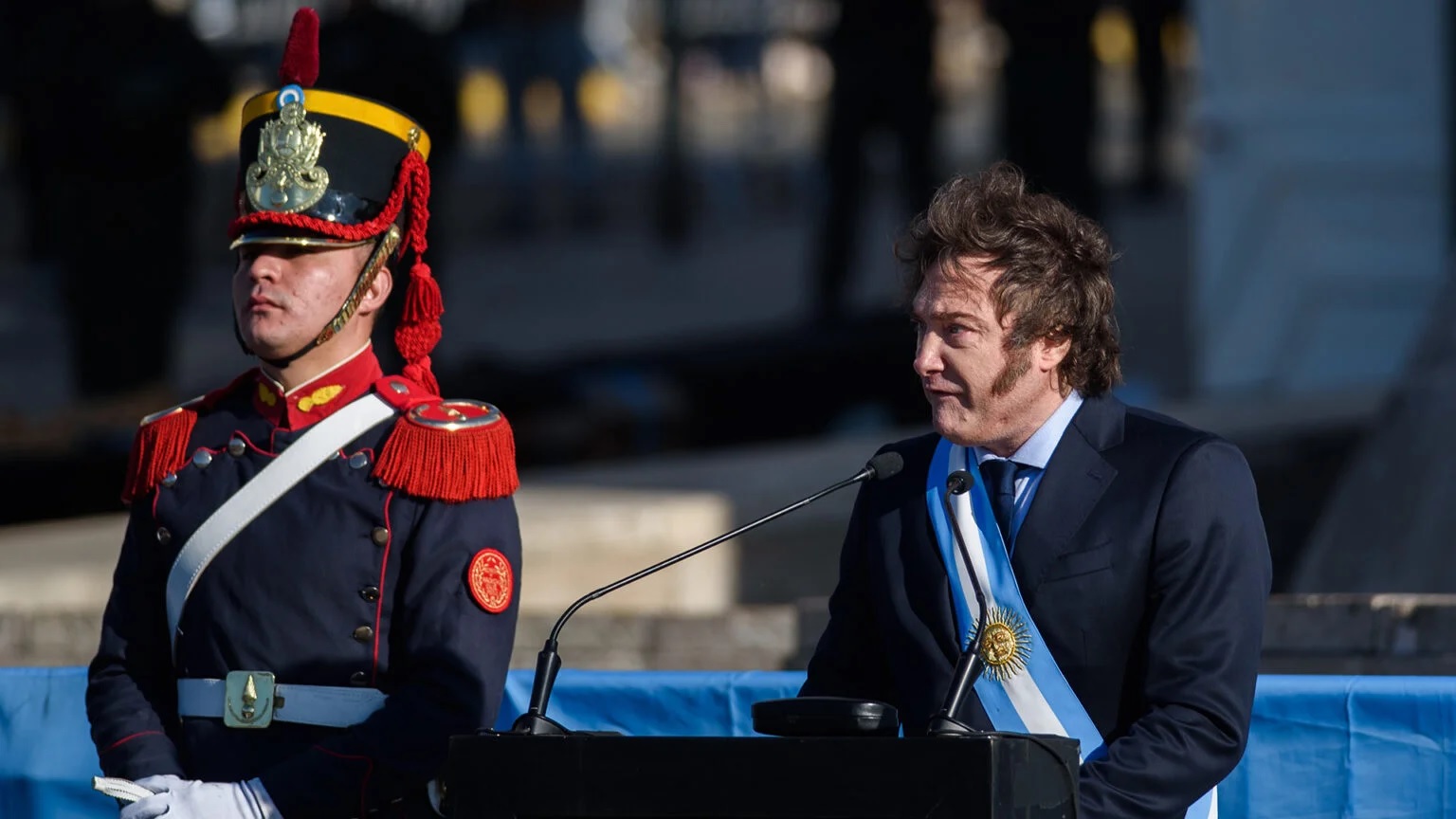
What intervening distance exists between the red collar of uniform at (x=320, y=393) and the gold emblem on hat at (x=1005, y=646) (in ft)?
3.68

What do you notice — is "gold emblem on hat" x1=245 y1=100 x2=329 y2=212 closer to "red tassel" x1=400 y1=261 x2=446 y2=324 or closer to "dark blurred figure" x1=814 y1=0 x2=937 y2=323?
"red tassel" x1=400 y1=261 x2=446 y2=324

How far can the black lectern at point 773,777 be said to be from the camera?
8.14 feet

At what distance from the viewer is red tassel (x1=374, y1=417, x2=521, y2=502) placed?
3.47 meters

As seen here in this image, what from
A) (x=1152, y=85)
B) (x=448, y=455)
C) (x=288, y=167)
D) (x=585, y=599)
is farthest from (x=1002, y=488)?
(x=1152, y=85)

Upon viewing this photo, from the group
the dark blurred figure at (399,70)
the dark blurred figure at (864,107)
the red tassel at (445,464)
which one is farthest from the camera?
the dark blurred figure at (864,107)

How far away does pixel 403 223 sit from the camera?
368cm

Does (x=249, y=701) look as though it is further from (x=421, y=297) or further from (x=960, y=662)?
(x=960, y=662)

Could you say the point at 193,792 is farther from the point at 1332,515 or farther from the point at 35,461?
the point at 35,461

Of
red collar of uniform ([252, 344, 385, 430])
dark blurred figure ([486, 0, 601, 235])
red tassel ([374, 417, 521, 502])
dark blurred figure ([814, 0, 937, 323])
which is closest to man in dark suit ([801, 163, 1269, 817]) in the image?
red tassel ([374, 417, 521, 502])

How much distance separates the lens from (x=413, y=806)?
11.1ft

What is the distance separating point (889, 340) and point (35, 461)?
4.57 metres

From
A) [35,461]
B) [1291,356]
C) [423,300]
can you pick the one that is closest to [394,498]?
[423,300]


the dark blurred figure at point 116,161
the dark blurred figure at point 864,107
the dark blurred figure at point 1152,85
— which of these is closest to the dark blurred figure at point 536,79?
the dark blurred figure at point 1152,85

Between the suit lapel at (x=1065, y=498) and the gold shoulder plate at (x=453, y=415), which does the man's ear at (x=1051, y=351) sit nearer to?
the suit lapel at (x=1065, y=498)
